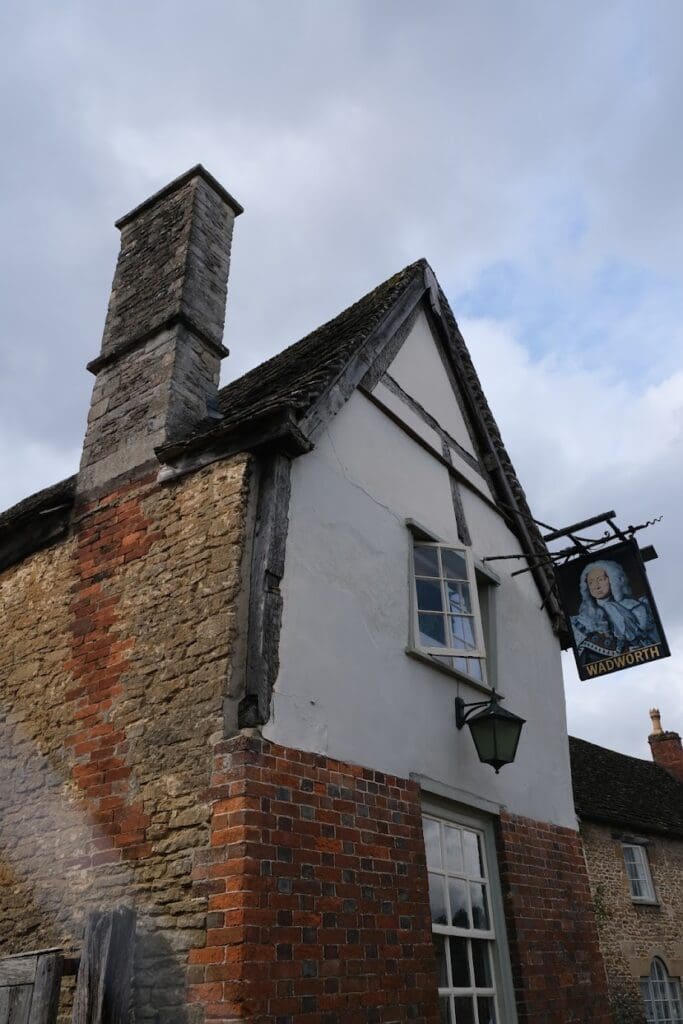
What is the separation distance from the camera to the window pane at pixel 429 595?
707 centimetres

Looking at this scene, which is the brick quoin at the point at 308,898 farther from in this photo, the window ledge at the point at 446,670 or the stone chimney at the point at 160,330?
the stone chimney at the point at 160,330

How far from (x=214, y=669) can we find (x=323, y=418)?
2.37 meters

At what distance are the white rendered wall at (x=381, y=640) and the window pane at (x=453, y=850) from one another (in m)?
0.37

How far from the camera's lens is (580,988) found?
696 cm

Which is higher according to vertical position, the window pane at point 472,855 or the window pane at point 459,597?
the window pane at point 459,597

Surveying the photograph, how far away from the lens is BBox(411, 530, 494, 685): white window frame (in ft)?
22.0

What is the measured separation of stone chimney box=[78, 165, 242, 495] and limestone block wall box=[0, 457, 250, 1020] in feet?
1.98

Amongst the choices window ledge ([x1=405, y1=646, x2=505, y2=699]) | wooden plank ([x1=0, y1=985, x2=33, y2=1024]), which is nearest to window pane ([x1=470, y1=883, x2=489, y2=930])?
window ledge ([x1=405, y1=646, x2=505, y2=699])

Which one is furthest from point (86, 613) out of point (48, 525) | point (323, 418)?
point (323, 418)

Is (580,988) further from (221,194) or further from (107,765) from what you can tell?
(221,194)

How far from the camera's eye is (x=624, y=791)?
1955cm

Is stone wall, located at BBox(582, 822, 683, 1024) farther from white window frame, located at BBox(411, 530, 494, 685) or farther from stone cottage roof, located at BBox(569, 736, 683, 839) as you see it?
white window frame, located at BBox(411, 530, 494, 685)

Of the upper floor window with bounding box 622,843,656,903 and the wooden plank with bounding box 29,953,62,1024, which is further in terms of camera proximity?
the upper floor window with bounding box 622,843,656,903

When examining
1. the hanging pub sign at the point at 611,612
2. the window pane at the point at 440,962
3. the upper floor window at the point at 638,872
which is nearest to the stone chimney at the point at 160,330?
the hanging pub sign at the point at 611,612
